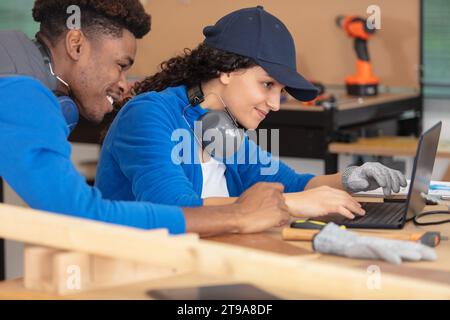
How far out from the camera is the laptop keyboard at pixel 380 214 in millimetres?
1882

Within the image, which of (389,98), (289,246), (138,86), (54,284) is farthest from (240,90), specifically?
(389,98)

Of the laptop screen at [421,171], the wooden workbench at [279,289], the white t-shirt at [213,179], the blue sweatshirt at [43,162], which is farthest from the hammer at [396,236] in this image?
the white t-shirt at [213,179]

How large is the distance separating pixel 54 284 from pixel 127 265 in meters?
0.12

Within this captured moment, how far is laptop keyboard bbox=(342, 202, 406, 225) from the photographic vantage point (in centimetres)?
188

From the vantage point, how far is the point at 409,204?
187 cm

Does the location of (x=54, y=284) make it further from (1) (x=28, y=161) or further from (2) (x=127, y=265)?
(1) (x=28, y=161)

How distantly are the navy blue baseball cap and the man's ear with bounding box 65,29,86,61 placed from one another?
1.07 feet

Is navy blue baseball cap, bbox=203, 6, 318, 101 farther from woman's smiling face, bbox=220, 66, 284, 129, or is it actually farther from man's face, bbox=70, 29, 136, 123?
man's face, bbox=70, 29, 136, 123

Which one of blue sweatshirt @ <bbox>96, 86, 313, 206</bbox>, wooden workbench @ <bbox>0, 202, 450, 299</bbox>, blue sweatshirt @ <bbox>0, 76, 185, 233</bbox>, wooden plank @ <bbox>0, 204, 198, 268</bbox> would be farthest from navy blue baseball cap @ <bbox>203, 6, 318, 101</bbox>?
wooden plank @ <bbox>0, 204, 198, 268</bbox>

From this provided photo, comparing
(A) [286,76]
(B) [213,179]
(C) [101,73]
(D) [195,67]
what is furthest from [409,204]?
(C) [101,73]

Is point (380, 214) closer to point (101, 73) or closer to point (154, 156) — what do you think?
point (154, 156)

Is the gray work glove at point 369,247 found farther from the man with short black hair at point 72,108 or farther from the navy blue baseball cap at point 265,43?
the navy blue baseball cap at point 265,43

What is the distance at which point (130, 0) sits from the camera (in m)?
2.17

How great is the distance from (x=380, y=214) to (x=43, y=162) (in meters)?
0.80
